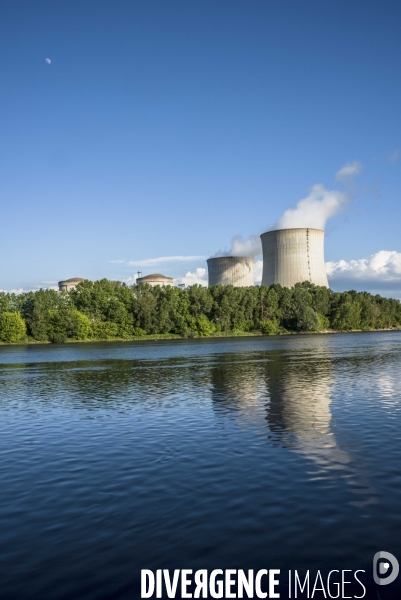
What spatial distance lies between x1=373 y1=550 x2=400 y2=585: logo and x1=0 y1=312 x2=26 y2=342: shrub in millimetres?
80344

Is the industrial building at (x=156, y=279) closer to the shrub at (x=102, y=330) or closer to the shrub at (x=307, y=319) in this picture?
the shrub at (x=102, y=330)

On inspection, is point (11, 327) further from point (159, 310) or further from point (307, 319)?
point (307, 319)

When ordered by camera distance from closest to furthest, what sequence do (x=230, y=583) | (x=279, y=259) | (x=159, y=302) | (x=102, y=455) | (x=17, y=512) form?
(x=230, y=583), (x=17, y=512), (x=102, y=455), (x=279, y=259), (x=159, y=302)

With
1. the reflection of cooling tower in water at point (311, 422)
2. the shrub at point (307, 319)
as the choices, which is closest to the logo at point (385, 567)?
the reflection of cooling tower in water at point (311, 422)

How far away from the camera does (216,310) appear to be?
92000 millimetres

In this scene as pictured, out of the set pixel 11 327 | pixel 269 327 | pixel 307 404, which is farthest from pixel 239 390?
pixel 269 327

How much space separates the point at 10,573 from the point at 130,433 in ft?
24.0

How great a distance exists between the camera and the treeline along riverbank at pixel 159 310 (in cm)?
8456

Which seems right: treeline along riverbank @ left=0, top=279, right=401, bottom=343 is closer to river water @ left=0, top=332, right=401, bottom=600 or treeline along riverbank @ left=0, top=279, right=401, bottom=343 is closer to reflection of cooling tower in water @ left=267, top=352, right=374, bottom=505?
reflection of cooling tower in water @ left=267, top=352, right=374, bottom=505

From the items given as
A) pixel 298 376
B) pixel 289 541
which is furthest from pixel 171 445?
pixel 298 376

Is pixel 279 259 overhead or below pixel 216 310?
overhead

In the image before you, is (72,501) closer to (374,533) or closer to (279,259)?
(374,533)

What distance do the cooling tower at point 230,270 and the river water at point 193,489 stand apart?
67097 millimetres

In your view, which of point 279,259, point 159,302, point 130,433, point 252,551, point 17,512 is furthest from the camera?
point 159,302
